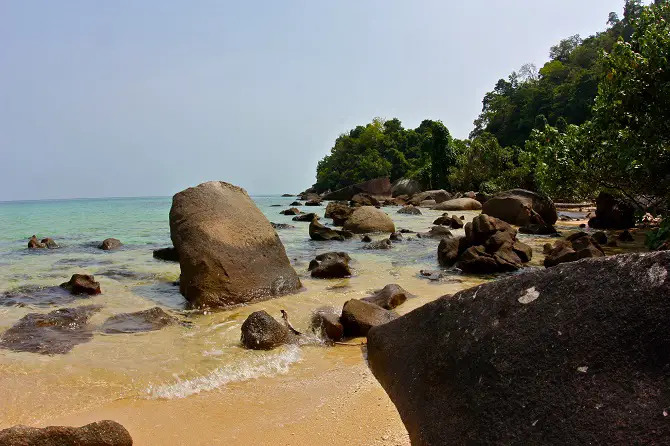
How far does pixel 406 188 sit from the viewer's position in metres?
50.8

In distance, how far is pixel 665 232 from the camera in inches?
374

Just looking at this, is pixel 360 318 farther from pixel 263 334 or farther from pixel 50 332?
pixel 50 332

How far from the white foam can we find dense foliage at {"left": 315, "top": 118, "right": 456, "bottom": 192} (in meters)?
48.1

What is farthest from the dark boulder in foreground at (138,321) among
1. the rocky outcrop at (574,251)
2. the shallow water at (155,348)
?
the rocky outcrop at (574,251)

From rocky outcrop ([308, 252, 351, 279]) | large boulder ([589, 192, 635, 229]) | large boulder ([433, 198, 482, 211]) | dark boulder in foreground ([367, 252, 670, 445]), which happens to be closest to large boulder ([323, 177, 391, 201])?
large boulder ([433, 198, 482, 211])

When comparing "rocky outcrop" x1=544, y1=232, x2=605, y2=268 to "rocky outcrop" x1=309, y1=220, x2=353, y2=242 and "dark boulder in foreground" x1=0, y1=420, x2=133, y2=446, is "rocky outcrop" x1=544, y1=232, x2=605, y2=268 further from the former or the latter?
"dark boulder in foreground" x1=0, y1=420, x2=133, y2=446

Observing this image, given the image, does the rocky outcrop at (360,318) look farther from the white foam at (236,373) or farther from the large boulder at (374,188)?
the large boulder at (374,188)

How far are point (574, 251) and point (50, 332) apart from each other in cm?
846

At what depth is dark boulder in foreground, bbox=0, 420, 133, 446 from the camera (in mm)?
2460

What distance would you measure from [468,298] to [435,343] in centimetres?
34

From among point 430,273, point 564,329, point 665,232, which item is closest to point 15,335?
point 564,329

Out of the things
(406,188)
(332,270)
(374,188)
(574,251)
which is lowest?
(332,270)

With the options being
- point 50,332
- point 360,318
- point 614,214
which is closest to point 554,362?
point 360,318

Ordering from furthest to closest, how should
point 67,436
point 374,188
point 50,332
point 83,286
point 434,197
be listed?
1. point 374,188
2. point 434,197
3. point 83,286
4. point 50,332
5. point 67,436
